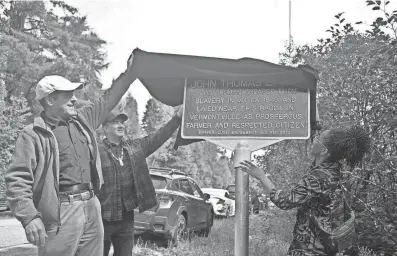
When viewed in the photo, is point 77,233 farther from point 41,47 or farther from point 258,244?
point 41,47

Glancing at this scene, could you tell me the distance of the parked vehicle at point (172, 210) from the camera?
991 centimetres

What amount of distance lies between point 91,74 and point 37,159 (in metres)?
28.3

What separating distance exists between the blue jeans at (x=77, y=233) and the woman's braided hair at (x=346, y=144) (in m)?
1.85

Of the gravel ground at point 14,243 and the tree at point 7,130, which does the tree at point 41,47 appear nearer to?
the tree at point 7,130

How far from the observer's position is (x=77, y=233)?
3.74 metres

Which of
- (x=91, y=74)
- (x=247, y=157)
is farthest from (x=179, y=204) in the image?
(x=91, y=74)

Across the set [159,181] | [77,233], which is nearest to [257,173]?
[77,233]

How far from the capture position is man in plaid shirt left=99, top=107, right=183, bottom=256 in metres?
4.77

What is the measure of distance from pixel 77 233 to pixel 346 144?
6.82 ft

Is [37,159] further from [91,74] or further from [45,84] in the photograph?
[91,74]

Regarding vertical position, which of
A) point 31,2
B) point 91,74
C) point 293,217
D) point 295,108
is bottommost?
point 293,217

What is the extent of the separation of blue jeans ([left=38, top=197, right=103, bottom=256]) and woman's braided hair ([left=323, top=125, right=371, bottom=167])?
185cm

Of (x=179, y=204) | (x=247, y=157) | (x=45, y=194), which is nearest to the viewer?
(x=45, y=194)

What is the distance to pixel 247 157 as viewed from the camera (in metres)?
4.58
